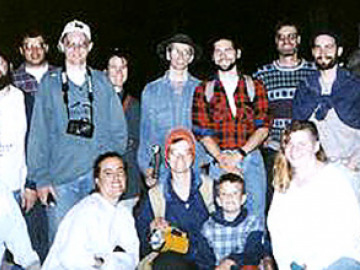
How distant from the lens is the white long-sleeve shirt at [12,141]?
18.1 feet

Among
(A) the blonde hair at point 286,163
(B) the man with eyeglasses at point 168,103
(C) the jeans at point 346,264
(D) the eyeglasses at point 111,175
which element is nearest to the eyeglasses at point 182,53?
(B) the man with eyeglasses at point 168,103

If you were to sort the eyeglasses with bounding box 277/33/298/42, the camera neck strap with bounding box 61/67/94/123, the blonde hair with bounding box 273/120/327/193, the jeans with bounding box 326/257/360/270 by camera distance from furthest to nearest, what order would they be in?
1. the eyeglasses with bounding box 277/33/298/42
2. the camera neck strap with bounding box 61/67/94/123
3. the blonde hair with bounding box 273/120/327/193
4. the jeans with bounding box 326/257/360/270

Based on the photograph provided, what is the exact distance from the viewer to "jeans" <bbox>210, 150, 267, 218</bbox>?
5492mm

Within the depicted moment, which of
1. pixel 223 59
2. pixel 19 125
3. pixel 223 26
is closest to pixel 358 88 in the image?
pixel 223 59

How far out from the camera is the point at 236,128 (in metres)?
5.51

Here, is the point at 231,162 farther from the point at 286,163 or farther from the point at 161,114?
the point at 286,163

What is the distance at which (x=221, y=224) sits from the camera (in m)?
5.14

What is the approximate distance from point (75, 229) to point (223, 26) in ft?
24.1

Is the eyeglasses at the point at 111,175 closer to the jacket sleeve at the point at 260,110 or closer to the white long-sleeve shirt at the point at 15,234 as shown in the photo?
the white long-sleeve shirt at the point at 15,234

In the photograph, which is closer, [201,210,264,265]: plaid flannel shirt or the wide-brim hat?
[201,210,264,265]: plaid flannel shirt

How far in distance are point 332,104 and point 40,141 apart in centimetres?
200

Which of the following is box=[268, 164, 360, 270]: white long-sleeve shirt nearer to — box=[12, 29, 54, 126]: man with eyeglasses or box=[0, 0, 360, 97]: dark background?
box=[12, 29, 54, 126]: man with eyeglasses

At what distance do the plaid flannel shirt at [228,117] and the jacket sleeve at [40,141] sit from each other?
1029 millimetres

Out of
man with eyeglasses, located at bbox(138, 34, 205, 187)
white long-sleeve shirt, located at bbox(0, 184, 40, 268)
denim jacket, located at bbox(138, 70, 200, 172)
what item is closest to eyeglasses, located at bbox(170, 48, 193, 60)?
man with eyeglasses, located at bbox(138, 34, 205, 187)
